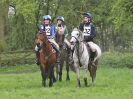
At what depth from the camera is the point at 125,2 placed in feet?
112

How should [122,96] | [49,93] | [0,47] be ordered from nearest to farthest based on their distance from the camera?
[122,96]
[49,93]
[0,47]

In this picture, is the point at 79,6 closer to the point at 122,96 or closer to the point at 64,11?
the point at 64,11

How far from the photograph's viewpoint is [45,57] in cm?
1750

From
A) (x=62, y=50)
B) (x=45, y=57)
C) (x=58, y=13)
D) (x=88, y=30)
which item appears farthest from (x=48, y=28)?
(x=58, y=13)

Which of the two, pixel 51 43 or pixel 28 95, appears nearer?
pixel 28 95

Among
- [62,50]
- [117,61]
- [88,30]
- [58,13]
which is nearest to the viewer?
[88,30]

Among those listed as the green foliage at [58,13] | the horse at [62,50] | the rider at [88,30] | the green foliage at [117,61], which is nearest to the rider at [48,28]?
the rider at [88,30]

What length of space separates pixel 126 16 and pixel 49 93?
21.8 metres

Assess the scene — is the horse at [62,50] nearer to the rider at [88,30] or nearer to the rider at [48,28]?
the rider at [48,28]

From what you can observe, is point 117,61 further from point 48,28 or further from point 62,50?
point 48,28

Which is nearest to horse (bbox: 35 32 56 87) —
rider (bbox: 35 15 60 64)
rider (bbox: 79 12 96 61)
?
rider (bbox: 35 15 60 64)

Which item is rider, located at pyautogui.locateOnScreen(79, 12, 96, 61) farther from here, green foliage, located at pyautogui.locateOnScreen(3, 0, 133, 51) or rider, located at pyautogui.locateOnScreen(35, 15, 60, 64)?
green foliage, located at pyautogui.locateOnScreen(3, 0, 133, 51)

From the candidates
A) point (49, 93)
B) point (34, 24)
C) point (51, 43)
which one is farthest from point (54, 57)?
point (34, 24)

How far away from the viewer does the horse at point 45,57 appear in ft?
56.1
